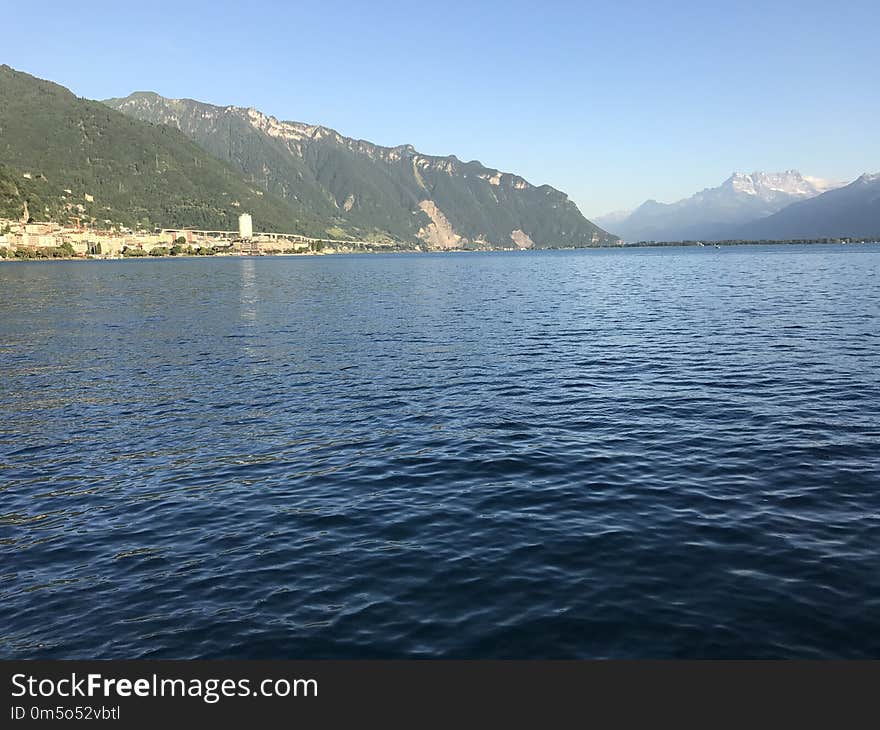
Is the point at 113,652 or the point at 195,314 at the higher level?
the point at 195,314

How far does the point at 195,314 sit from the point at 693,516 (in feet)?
273

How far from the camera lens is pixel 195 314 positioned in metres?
91.4

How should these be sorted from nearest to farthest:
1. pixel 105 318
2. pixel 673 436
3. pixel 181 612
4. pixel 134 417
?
pixel 181 612, pixel 673 436, pixel 134 417, pixel 105 318

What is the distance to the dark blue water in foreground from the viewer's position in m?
16.0

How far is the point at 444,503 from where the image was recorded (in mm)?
24266

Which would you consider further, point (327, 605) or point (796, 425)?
point (796, 425)

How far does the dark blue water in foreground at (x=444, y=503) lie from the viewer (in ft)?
52.4

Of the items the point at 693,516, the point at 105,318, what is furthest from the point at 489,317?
the point at 693,516

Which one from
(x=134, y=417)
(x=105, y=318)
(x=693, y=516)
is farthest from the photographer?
(x=105, y=318)

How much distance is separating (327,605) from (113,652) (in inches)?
205

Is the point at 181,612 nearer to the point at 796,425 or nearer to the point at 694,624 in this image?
the point at 694,624

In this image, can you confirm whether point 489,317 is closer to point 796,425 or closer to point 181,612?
point 796,425

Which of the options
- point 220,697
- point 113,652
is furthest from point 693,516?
point 113,652

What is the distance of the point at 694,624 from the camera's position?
51.7 feet
